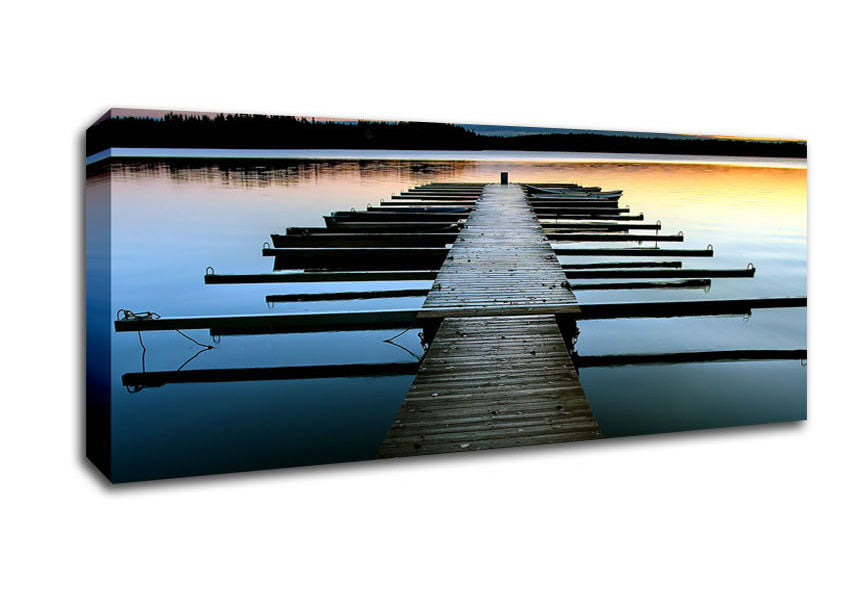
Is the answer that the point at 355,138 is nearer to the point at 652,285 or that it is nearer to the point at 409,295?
the point at 409,295

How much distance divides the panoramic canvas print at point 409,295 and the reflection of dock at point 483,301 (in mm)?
17

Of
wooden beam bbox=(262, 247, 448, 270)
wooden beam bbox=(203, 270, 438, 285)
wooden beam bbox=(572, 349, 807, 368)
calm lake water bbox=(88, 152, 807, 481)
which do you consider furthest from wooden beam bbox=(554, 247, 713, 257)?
wooden beam bbox=(203, 270, 438, 285)

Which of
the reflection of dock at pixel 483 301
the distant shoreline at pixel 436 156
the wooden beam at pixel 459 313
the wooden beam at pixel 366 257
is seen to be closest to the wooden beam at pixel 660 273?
the reflection of dock at pixel 483 301

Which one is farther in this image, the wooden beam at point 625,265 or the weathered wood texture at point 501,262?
the wooden beam at point 625,265

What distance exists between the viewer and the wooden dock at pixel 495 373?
3.83 m

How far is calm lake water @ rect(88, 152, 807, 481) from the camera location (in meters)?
3.67

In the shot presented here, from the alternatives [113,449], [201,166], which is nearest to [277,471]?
[113,449]

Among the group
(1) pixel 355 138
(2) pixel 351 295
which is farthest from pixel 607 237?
(1) pixel 355 138

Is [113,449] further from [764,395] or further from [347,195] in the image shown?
[764,395]

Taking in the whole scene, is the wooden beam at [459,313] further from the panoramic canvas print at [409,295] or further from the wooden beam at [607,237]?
the wooden beam at [607,237]

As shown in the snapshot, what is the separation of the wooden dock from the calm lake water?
0.38m

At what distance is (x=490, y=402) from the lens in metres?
3.97

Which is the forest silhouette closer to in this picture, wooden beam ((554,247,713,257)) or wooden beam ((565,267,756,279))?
wooden beam ((565,267,756,279))

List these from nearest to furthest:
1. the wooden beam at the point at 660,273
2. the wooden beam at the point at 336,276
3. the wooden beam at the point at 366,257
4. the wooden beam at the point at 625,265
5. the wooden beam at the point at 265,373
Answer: the wooden beam at the point at 265,373, the wooden beam at the point at 336,276, the wooden beam at the point at 660,273, the wooden beam at the point at 366,257, the wooden beam at the point at 625,265
